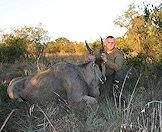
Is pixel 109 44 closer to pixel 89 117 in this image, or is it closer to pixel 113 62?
pixel 113 62

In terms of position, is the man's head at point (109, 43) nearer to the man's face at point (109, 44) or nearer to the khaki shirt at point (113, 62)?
the man's face at point (109, 44)

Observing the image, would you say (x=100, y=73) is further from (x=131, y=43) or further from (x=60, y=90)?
(x=131, y=43)

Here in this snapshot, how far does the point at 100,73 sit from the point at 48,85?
4.00 feet

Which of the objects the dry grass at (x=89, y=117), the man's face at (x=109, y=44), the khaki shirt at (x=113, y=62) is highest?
the man's face at (x=109, y=44)

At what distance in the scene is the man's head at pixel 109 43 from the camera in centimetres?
906

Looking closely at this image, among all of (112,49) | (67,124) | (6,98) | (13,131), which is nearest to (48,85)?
(6,98)

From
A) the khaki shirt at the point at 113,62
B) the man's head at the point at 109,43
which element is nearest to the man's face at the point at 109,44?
the man's head at the point at 109,43

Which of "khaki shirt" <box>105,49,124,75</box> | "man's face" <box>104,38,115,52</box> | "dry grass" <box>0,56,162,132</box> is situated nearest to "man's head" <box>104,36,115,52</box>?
"man's face" <box>104,38,115,52</box>

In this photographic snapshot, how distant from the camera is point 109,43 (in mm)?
9117

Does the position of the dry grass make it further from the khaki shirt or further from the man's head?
the man's head

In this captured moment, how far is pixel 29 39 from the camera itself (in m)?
28.4

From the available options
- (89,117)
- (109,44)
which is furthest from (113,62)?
(89,117)

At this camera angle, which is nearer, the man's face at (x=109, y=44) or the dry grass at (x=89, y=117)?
the dry grass at (x=89, y=117)

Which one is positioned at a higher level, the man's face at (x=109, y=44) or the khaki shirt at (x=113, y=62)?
the man's face at (x=109, y=44)
